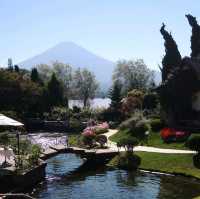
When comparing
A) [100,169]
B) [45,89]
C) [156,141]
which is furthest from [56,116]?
[100,169]

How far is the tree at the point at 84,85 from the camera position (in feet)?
442

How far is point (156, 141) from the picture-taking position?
1957 inches

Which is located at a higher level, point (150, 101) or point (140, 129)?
point (150, 101)

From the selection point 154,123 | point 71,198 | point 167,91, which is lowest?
point 71,198

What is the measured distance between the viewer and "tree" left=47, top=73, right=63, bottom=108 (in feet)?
316

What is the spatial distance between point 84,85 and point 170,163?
318ft

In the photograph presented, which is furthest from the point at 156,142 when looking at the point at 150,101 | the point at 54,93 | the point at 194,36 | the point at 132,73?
the point at 132,73

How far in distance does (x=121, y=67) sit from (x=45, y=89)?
3392cm

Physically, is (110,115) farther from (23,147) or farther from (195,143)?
(23,147)

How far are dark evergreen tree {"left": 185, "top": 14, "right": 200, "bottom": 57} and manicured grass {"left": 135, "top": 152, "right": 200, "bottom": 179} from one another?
77.0ft

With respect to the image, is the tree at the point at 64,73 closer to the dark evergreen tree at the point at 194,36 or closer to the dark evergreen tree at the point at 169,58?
the dark evergreen tree at the point at 194,36

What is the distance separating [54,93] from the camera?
97.6 m

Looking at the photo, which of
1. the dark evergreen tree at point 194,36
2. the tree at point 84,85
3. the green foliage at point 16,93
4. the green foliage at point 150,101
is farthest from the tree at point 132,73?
the dark evergreen tree at point 194,36

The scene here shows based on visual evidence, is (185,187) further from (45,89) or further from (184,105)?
(45,89)
